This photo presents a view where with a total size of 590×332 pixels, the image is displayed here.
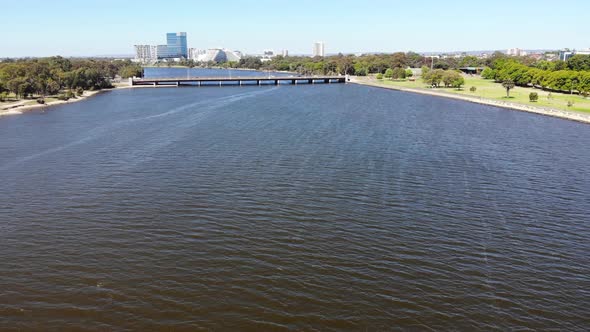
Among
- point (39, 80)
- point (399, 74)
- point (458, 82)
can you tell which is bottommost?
point (458, 82)

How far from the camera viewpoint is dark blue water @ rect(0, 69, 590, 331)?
1672cm

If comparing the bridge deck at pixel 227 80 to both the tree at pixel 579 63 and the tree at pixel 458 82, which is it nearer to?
the tree at pixel 458 82

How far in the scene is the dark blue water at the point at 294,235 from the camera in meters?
16.7

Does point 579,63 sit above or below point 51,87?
above

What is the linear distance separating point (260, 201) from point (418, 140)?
27.8m

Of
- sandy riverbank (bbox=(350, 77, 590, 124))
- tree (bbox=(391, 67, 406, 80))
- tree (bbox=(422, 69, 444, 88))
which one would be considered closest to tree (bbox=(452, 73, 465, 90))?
tree (bbox=(422, 69, 444, 88))

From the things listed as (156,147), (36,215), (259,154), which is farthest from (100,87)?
(36,215)

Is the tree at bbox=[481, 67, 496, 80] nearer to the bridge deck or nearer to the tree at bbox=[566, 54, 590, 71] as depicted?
the tree at bbox=[566, 54, 590, 71]

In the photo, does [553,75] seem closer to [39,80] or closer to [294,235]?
[294,235]

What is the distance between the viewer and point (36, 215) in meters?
26.1

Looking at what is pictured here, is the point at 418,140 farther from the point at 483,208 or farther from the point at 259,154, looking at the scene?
the point at 483,208

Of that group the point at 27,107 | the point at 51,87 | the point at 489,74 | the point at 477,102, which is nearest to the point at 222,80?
the point at 51,87

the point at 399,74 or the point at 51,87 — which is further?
the point at 399,74

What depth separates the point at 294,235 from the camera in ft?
76.2
